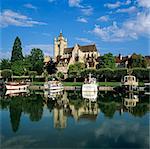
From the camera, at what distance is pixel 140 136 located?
41.5ft

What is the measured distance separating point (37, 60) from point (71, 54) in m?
11.4

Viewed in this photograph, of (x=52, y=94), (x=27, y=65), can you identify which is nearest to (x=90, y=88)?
(x=52, y=94)

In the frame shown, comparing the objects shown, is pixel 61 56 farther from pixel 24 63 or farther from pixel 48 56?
pixel 24 63

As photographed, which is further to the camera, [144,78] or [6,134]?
[144,78]

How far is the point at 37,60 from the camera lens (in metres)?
70.7

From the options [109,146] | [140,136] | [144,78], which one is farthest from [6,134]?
[144,78]

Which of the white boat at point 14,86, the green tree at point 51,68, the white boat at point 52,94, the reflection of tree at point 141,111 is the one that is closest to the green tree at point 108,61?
the green tree at point 51,68

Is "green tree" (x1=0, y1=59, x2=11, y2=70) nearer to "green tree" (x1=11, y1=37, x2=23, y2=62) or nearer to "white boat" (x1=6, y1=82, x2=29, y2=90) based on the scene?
"green tree" (x1=11, y1=37, x2=23, y2=62)

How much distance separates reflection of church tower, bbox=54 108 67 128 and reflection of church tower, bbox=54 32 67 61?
64.0 m

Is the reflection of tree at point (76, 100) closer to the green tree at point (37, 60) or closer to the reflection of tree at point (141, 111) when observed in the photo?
the reflection of tree at point (141, 111)

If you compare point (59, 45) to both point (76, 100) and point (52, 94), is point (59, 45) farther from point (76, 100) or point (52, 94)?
point (76, 100)

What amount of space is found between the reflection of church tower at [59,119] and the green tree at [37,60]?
45485mm

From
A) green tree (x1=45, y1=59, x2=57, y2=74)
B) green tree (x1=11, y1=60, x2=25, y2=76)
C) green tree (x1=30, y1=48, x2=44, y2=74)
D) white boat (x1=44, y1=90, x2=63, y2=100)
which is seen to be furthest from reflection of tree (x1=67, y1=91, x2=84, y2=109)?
green tree (x1=45, y1=59, x2=57, y2=74)

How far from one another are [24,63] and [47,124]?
48.4m
